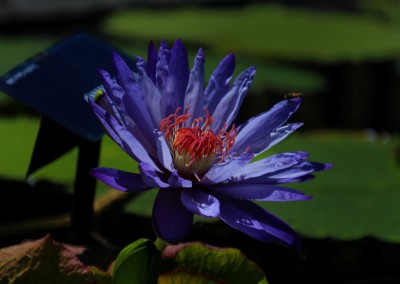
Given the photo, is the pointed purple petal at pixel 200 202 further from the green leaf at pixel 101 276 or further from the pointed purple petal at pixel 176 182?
the green leaf at pixel 101 276

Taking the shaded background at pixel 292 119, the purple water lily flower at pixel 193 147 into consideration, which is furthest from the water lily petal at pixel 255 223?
the shaded background at pixel 292 119

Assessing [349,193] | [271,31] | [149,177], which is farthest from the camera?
[271,31]

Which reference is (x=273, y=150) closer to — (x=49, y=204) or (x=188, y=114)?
(x=49, y=204)

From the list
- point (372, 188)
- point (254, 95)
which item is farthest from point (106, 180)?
point (254, 95)

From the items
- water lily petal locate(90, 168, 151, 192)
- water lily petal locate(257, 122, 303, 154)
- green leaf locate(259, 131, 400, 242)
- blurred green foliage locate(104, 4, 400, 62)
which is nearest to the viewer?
water lily petal locate(90, 168, 151, 192)

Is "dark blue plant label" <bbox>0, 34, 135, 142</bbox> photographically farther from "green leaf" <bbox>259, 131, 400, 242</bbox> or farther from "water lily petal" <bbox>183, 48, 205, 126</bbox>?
"green leaf" <bbox>259, 131, 400, 242</bbox>

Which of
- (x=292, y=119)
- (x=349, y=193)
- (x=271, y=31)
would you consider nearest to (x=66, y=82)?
(x=349, y=193)

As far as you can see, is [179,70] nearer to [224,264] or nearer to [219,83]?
[219,83]

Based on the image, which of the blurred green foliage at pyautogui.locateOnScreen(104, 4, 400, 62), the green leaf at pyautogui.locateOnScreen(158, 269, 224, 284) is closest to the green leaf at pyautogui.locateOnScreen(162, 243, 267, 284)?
the green leaf at pyautogui.locateOnScreen(158, 269, 224, 284)
